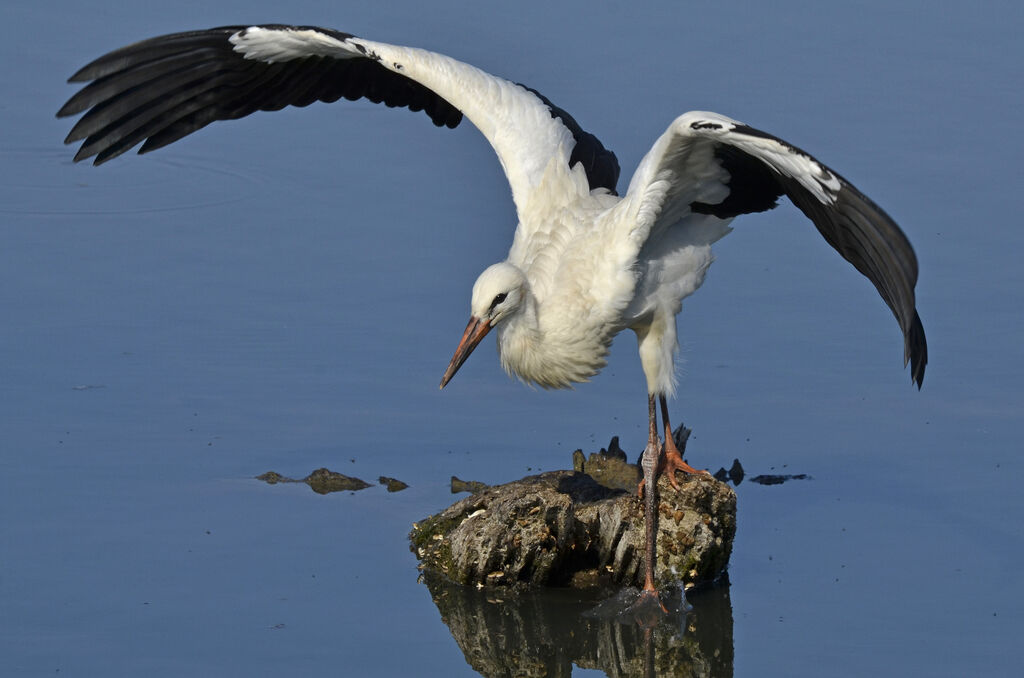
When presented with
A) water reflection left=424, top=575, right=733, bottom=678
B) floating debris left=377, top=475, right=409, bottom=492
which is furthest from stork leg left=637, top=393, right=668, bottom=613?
floating debris left=377, top=475, right=409, bottom=492

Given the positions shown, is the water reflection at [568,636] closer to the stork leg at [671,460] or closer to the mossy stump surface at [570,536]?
the mossy stump surface at [570,536]

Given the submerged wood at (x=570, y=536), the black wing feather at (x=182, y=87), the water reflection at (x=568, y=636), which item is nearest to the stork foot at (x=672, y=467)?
the submerged wood at (x=570, y=536)

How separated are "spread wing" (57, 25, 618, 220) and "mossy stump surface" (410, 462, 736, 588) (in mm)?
1536

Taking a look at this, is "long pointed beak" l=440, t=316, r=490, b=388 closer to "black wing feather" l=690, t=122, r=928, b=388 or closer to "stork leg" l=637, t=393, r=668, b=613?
"stork leg" l=637, t=393, r=668, b=613

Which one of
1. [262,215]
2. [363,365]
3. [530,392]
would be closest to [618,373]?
[530,392]

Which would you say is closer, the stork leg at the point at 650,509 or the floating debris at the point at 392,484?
the stork leg at the point at 650,509

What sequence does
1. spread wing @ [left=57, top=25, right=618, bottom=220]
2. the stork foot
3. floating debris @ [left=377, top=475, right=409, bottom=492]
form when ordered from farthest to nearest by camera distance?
spread wing @ [left=57, top=25, right=618, bottom=220], floating debris @ [left=377, top=475, right=409, bottom=492], the stork foot

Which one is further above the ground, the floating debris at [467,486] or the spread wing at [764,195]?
the spread wing at [764,195]

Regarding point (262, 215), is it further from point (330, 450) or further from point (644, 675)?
point (644, 675)

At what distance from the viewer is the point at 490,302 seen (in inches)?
285

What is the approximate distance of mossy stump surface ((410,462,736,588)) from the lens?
688cm

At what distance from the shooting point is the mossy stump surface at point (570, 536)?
6.88 meters

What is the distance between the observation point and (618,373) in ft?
29.5

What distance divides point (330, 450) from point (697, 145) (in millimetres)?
2307
